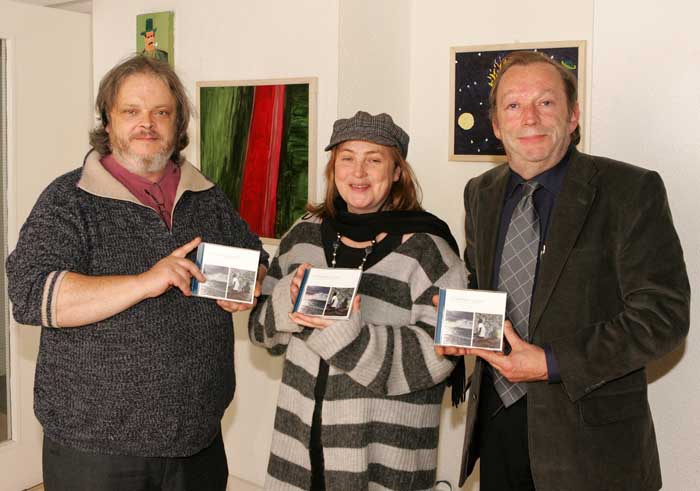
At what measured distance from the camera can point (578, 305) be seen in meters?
1.99

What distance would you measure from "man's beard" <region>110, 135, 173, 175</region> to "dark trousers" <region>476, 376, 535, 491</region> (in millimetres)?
1151

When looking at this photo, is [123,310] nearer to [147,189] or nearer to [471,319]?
[147,189]

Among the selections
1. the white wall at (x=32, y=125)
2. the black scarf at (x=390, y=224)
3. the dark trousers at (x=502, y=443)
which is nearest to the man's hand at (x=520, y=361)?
the dark trousers at (x=502, y=443)

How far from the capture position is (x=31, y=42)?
3844 millimetres

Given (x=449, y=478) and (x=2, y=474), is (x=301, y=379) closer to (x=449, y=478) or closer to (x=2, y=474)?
(x=449, y=478)

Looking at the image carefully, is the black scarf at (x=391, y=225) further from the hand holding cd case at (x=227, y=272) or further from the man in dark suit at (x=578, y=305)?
the hand holding cd case at (x=227, y=272)

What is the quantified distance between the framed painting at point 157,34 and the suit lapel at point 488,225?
2.18 metres

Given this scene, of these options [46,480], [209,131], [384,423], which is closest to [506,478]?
[384,423]

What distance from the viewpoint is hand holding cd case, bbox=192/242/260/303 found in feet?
7.02

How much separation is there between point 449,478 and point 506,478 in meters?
1.38

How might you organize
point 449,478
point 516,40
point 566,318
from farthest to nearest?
point 449,478
point 516,40
point 566,318

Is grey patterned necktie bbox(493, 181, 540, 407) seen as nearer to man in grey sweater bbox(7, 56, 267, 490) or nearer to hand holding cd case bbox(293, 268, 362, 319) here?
hand holding cd case bbox(293, 268, 362, 319)

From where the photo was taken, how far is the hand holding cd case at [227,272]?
214cm

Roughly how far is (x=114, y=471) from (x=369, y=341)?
2.59 feet
